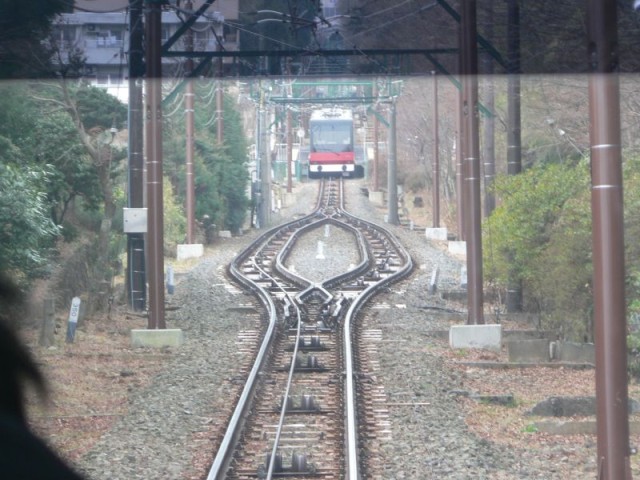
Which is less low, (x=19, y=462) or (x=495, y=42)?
(x=495, y=42)

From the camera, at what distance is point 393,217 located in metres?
42.7

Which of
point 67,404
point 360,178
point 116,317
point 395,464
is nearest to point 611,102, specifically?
point 395,464

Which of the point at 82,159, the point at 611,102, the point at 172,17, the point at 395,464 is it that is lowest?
the point at 395,464

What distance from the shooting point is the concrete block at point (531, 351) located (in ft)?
45.2

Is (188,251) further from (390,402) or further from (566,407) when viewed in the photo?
(566,407)

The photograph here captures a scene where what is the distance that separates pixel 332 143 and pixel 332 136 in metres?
0.66

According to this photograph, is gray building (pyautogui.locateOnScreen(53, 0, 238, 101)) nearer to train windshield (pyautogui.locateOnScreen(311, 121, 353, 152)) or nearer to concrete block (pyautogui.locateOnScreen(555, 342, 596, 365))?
concrete block (pyautogui.locateOnScreen(555, 342, 596, 365))

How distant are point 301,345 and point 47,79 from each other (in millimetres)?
9044

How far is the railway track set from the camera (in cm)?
875

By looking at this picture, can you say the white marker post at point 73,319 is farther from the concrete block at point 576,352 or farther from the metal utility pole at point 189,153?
the metal utility pole at point 189,153

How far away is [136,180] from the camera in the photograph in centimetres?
1872

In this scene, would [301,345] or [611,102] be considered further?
[301,345]

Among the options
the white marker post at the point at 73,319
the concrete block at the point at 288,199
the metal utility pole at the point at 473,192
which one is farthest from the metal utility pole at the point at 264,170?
the white marker post at the point at 73,319

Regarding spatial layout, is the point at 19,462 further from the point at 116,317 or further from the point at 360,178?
the point at 360,178
